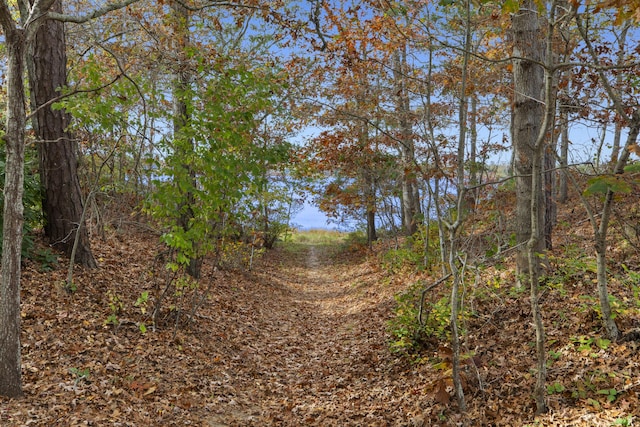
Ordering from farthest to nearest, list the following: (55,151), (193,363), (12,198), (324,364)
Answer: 1. (55,151)
2. (324,364)
3. (193,363)
4. (12,198)

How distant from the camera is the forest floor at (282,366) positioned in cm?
431

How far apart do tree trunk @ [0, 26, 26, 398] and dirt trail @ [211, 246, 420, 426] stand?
2238 mm

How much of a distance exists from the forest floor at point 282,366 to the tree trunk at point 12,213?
1.38 ft

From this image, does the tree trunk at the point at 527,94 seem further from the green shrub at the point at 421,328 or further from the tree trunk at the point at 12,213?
the tree trunk at the point at 12,213

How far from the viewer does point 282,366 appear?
721 cm

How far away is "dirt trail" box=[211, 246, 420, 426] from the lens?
5.27 metres

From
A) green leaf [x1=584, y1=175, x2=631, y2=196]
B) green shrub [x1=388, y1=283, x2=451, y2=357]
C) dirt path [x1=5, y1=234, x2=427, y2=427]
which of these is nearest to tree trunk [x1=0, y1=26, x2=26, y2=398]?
dirt path [x1=5, y1=234, x2=427, y2=427]

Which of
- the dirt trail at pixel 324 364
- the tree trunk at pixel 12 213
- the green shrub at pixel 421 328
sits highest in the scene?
the tree trunk at pixel 12 213

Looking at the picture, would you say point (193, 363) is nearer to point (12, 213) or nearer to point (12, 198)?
point (12, 213)

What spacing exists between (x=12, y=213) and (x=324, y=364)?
4874mm

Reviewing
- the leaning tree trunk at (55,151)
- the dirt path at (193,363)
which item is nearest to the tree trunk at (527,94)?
the dirt path at (193,363)

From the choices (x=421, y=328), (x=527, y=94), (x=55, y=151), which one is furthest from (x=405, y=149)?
(x=55, y=151)

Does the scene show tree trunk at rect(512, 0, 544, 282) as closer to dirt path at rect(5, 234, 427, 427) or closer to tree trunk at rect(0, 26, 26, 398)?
dirt path at rect(5, 234, 427, 427)

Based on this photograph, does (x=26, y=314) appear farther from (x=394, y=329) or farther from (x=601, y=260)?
(x=601, y=260)
